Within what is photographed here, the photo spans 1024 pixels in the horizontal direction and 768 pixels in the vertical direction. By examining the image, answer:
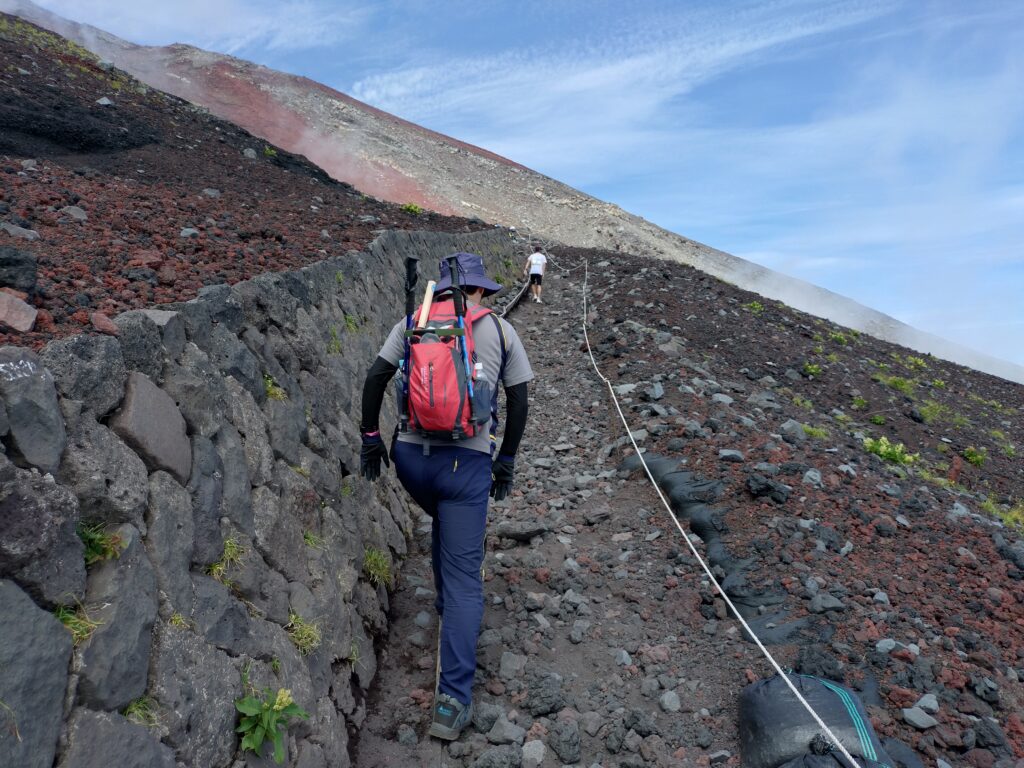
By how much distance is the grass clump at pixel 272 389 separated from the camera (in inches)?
174

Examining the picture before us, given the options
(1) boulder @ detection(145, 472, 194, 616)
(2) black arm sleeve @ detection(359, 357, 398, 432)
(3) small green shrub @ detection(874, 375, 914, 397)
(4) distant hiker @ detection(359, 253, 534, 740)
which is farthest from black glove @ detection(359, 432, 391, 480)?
(3) small green shrub @ detection(874, 375, 914, 397)

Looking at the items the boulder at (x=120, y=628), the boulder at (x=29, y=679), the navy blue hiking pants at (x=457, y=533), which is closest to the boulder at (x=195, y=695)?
the boulder at (x=120, y=628)

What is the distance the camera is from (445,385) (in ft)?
12.2

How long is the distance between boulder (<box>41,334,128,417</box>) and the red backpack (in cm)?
144

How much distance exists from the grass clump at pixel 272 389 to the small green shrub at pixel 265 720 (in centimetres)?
193

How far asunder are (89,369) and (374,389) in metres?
1.78

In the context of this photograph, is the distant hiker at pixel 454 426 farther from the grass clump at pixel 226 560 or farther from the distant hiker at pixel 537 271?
the distant hiker at pixel 537 271

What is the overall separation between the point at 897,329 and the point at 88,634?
4419 centimetres

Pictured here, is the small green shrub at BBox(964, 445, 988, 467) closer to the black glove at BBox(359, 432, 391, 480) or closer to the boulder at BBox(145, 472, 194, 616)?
the black glove at BBox(359, 432, 391, 480)

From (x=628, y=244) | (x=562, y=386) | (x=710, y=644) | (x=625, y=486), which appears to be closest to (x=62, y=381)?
(x=710, y=644)

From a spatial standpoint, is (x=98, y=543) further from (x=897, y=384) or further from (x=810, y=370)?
(x=897, y=384)

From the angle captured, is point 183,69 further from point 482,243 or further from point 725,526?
point 725,526

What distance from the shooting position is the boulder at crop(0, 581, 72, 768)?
1959mm

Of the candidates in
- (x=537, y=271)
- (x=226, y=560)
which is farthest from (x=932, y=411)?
(x=226, y=560)
